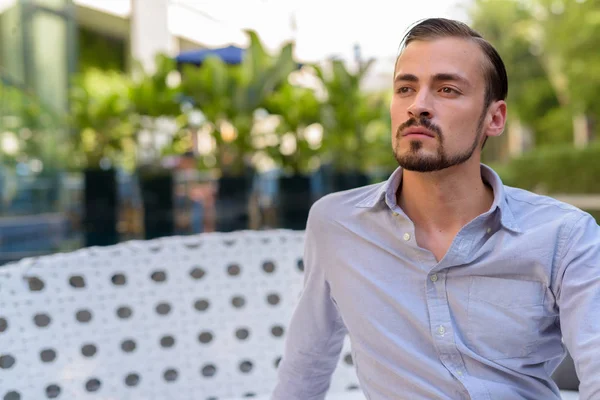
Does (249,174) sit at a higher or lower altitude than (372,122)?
lower

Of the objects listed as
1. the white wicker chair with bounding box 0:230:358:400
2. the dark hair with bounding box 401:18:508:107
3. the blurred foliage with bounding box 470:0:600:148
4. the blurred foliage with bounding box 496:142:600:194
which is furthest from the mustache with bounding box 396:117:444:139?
the blurred foliage with bounding box 470:0:600:148

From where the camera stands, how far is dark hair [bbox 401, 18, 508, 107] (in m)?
1.20

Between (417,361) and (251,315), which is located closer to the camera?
(417,361)

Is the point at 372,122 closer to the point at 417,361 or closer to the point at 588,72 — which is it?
the point at 417,361

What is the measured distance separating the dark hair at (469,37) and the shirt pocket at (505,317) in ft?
1.04

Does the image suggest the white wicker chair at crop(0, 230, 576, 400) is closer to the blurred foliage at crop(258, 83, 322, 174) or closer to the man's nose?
the man's nose

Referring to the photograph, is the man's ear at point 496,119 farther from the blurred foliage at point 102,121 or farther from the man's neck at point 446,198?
the blurred foliage at point 102,121

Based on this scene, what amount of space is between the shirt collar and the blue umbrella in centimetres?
742

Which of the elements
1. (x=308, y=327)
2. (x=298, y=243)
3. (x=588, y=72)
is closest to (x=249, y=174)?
(x=298, y=243)

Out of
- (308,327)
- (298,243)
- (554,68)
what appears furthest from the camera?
(554,68)

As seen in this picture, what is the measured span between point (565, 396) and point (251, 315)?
765 mm

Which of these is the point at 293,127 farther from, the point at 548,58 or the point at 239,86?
the point at 548,58

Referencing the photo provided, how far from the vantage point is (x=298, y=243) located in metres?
1.80

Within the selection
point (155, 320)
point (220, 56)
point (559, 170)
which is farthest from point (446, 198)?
point (559, 170)
